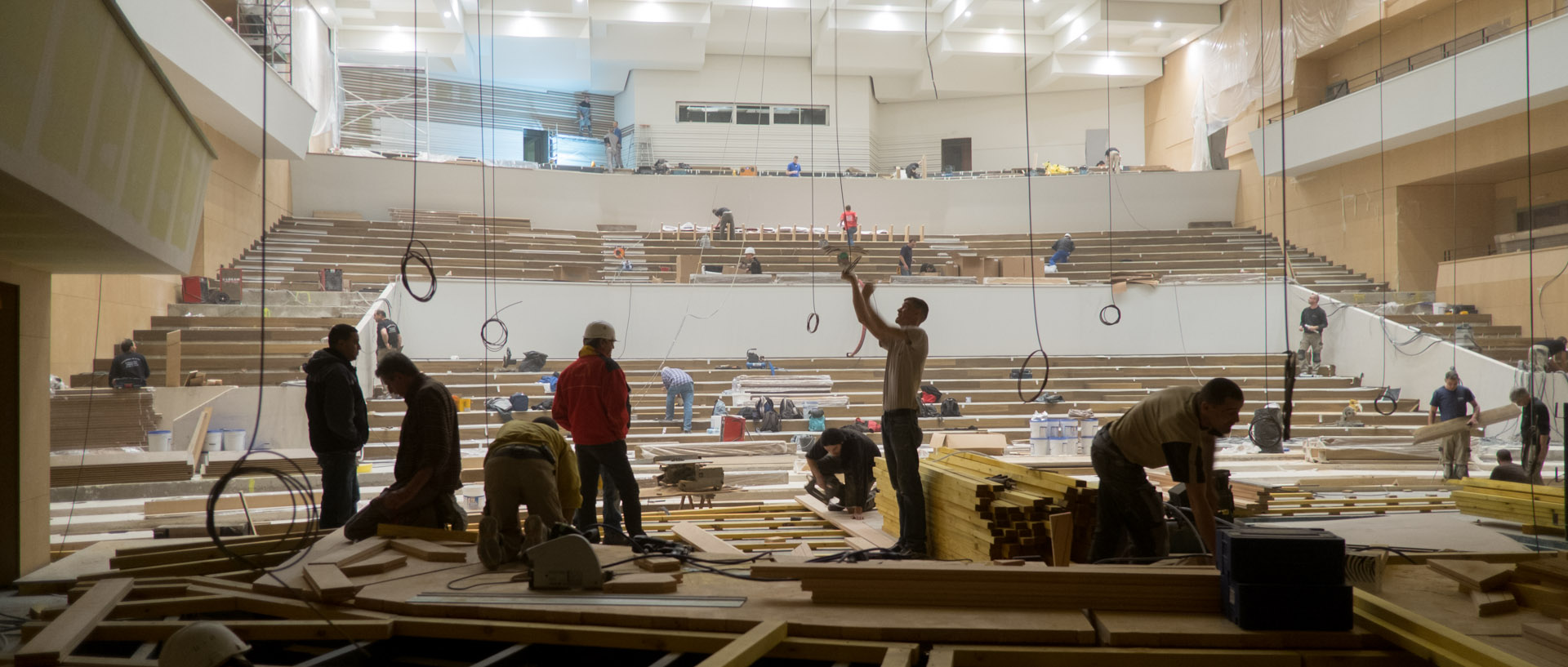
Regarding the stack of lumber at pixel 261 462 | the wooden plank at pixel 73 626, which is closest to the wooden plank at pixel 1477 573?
the wooden plank at pixel 73 626

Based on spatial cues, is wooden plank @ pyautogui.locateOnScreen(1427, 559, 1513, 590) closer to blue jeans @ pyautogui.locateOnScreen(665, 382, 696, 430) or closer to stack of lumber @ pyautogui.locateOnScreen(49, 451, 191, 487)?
stack of lumber @ pyautogui.locateOnScreen(49, 451, 191, 487)

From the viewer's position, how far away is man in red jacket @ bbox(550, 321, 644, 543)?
491cm

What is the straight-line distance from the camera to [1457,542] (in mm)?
5152

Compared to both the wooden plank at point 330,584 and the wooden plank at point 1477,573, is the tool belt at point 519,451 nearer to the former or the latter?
the wooden plank at point 330,584

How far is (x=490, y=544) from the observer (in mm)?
3736

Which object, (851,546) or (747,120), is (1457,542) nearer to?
(851,546)

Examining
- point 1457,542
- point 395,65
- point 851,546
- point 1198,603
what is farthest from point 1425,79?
point 395,65

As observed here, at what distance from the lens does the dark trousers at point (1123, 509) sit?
3984 mm

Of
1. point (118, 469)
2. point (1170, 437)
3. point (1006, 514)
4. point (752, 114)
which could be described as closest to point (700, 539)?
point (1006, 514)

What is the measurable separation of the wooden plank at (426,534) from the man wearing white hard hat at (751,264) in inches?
512

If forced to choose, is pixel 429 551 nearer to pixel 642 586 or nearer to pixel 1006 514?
pixel 642 586

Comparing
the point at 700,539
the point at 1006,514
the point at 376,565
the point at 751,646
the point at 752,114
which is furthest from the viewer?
the point at 752,114

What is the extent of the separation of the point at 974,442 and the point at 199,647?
30.1 ft

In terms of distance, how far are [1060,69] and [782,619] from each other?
2352cm
